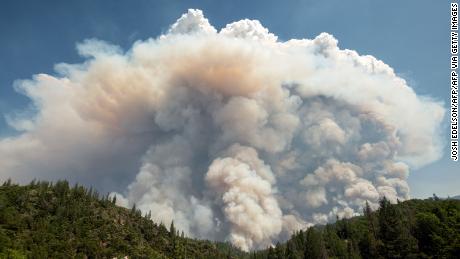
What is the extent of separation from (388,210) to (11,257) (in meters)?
171

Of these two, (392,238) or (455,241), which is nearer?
(455,241)

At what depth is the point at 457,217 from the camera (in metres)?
159

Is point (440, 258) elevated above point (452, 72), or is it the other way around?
point (452, 72)

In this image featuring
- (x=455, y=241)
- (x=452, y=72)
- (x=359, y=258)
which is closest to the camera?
(x=452, y=72)

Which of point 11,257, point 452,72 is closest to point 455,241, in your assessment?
point 452,72

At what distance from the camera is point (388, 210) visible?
165500 millimetres

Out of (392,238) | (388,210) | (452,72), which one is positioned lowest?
(392,238)

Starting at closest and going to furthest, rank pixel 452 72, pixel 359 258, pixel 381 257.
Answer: pixel 452 72 → pixel 381 257 → pixel 359 258

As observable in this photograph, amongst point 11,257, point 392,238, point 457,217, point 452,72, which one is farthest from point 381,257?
point 11,257

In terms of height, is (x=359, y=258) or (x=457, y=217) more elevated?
(x=457, y=217)

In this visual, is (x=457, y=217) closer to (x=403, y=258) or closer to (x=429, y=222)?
(x=429, y=222)

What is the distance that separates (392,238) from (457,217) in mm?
30815

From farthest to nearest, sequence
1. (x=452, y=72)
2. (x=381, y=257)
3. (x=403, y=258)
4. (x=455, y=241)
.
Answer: (x=381, y=257)
(x=403, y=258)
(x=455, y=241)
(x=452, y=72)

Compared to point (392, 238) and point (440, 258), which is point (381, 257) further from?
point (440, 258)
